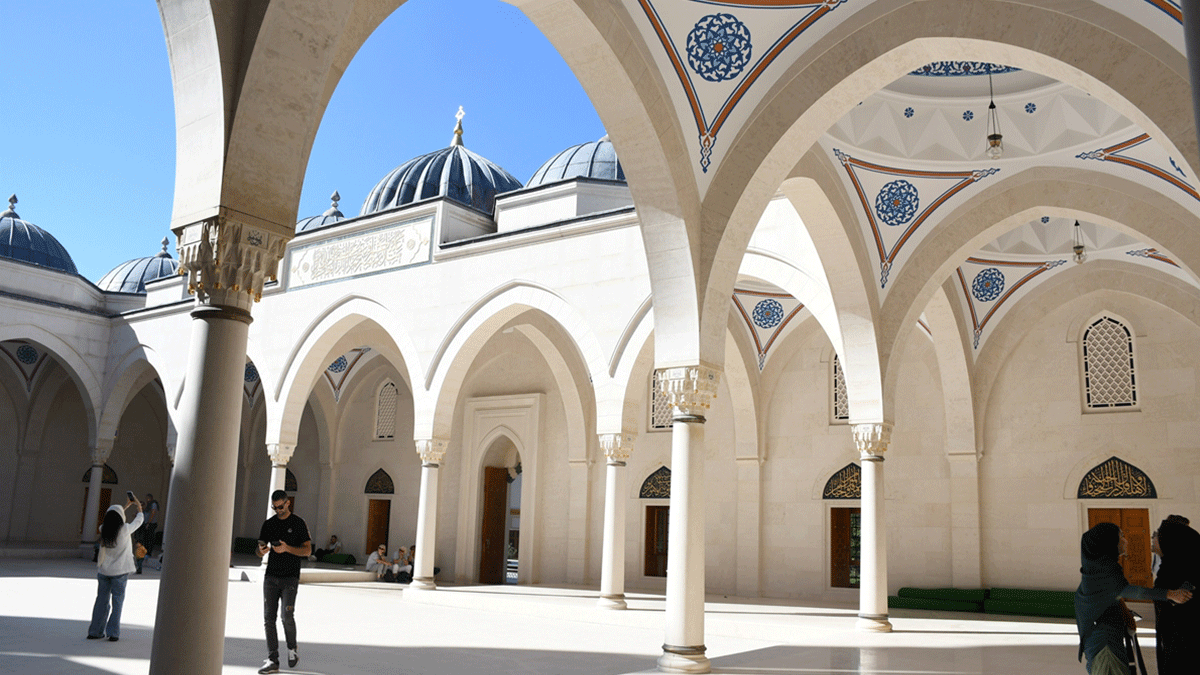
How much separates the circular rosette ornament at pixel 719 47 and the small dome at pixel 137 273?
55.1 feet

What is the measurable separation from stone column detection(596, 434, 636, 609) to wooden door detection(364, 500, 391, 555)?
785 cm

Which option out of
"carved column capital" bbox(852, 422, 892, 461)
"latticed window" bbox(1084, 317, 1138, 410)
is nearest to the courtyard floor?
"carved column capital" bbox(852, 422, 892, 461)

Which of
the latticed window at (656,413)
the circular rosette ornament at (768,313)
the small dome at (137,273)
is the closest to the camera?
the circular rosette ornament at (768,313)

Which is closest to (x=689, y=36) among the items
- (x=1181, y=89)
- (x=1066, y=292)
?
(x=1181, y=89)

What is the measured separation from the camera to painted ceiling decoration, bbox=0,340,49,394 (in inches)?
718

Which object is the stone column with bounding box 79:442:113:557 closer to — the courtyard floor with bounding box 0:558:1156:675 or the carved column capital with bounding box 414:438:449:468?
the courtyard floor with bounding box 0:558:1156:675

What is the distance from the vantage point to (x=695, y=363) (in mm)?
6301

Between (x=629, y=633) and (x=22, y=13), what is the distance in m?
7.02

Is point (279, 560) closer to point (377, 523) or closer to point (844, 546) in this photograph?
point (844, 546)

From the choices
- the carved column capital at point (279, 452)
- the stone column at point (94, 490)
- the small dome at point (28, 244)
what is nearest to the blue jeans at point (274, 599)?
the carved column capital at point (279, 452)

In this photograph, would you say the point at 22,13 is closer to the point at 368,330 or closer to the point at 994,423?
the point at 368,330

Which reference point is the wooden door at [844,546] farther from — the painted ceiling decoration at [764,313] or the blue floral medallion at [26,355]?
the blue floral medallion at [26,355]

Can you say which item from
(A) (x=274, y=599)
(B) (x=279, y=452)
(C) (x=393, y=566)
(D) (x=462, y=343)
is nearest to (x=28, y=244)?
(B) (x=279, y=452)

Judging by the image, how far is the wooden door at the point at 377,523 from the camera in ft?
56.0
